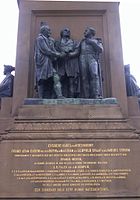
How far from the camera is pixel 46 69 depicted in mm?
11992

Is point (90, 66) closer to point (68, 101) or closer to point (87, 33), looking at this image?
point (87, 33)

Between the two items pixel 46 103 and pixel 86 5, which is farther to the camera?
pixel 86 5

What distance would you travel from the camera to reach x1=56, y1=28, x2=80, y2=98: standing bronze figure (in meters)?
12.4

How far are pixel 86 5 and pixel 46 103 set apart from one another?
15.4 ft

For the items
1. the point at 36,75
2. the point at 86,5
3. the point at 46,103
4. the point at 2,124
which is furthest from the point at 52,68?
the point at 86,5

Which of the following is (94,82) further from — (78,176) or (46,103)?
(78,176)

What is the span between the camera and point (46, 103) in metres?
11.4

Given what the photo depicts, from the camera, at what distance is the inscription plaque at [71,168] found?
9609 millimetres

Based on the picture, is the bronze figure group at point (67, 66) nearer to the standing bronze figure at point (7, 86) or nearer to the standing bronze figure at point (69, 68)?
the standing bronze figure at point (69, 68)

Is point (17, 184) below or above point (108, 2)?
below

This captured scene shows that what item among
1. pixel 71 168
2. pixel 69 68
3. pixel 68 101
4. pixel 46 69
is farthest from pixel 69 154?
pixel 69 68

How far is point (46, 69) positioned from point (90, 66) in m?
1.42

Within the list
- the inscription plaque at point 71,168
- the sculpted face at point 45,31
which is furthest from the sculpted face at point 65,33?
the inscription plaque at point 71,168

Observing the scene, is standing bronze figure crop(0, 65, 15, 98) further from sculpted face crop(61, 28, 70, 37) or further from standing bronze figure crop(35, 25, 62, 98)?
sculpted face crop(61, 28, 70, 37)
